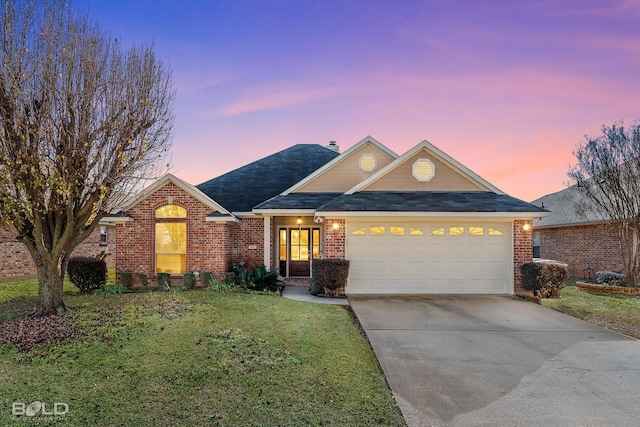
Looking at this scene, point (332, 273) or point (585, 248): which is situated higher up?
point (585, 248)

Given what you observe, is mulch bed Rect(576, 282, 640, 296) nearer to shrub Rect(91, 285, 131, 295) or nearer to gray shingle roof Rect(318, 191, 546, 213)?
gray shingle roof Rect(318, 191, 546, 213)

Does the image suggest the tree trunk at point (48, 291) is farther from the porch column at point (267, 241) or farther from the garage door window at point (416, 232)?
the garage door window at point (416, 232)

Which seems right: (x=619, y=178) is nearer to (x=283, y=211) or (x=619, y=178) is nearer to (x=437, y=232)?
(x=437, y=232)

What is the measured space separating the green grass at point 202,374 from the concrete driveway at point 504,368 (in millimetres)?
473

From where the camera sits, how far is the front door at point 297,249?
48.2 feet

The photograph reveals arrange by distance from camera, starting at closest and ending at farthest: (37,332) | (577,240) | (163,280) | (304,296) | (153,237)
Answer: (37,332), (304,296), (163,280), (153,237), (577,240)

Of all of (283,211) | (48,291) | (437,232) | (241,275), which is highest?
(283,211)

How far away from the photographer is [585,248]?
54.7 feet

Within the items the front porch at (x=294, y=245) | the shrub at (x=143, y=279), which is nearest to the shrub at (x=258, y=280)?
the front porch at (x=294, y=245)

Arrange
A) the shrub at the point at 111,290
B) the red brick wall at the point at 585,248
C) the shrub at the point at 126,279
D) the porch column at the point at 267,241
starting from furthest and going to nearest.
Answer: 1. the red brick wall at the point at 585,248
2. the porch column at the point at 267,241
3. the shrub at the point at 126,279
4. the shrub at the point at 111,290

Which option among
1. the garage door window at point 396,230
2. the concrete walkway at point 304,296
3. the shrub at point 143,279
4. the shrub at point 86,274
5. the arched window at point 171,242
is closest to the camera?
the concrete walkway at point 304,296

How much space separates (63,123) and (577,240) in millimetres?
20546

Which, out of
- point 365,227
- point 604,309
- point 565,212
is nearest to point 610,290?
point 604,309

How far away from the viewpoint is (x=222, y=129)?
1681 centimetres
